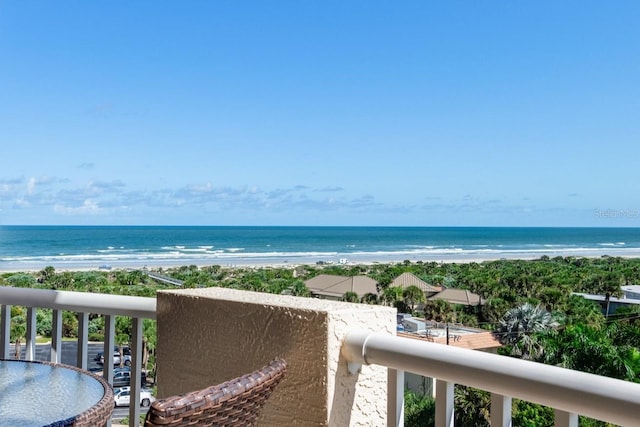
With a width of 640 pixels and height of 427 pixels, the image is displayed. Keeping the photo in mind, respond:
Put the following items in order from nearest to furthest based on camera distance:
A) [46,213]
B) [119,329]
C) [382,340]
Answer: [382,340] < [119,329] < [46,213]

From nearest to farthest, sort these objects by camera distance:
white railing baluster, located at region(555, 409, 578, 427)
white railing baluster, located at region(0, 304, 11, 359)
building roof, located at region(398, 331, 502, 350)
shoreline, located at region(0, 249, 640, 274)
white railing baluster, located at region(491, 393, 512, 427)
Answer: white railing baluster, located at region(555, 409, 578, 427), white railing baluster, located at region(491, 393, 512, 427), white railing baluster, located at region(0, 304, 11, 359), building roof, located at region(398, 331, 502, 350), shoreline, located at region(0, 249, 640, 274)

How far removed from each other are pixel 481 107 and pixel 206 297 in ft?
188

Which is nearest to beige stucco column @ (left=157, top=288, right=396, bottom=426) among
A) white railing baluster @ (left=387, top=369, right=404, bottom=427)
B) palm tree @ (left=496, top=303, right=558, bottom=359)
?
white railing baluster @ (left=387, top=369, right=404, bottom=427)

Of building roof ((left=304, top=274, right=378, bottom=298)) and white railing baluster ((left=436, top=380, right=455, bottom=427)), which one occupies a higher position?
white railing baluster ((left=436, top=380, right=455, bottom=427))

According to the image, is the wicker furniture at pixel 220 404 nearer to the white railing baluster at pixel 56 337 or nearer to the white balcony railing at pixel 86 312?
the white balcony railing at pixel 86 312

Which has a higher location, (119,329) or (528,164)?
(528,164)

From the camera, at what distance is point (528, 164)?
2714 inches

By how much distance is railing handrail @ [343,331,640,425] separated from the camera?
3.42 feet

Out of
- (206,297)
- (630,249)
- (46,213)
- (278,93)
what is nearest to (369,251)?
(278,93)

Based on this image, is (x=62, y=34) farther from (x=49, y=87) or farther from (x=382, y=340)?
(x=382, y=340)

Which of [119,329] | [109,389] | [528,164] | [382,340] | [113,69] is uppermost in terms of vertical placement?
[113,69]

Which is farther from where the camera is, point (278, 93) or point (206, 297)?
point (278, 93)

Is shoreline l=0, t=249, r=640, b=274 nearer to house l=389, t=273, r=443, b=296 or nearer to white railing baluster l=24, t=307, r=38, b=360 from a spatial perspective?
house l=389, t=273, r=443, b=296

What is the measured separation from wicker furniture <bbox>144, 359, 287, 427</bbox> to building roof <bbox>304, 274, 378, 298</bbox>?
84.3ft
